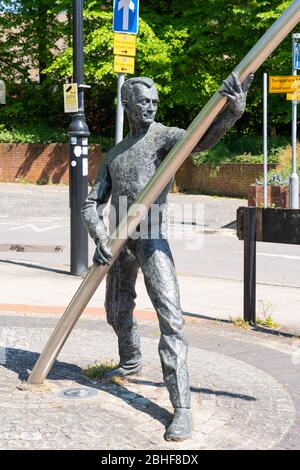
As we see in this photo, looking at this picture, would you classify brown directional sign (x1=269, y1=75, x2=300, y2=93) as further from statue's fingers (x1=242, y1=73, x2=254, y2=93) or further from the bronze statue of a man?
statue's fingers (x1=242, y1=73, x2=254, y2=93)

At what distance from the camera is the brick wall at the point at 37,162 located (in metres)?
25.3

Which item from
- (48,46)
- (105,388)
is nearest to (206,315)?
(105,388)

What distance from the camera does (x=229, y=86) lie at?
392cm

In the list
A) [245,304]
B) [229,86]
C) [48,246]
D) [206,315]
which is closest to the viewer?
[229,86]

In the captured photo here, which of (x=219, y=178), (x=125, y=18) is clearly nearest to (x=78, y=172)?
(x=125, y=18)

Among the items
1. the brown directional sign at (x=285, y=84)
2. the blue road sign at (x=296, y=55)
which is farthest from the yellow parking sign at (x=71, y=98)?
the blue road sign at (x=296, y=55)

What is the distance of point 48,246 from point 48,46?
636 inches

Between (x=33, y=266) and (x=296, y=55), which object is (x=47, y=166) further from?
(x=33, y=266)

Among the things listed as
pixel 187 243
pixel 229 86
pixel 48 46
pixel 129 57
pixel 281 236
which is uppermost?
pixel 48 46

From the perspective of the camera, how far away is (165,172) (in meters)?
4.12

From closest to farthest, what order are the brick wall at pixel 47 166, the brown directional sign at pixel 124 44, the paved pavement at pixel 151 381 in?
the paved pavement at pixel 151 381 < the brown directional sign at pixel 124 44 < the brick wall at pixel 47 166

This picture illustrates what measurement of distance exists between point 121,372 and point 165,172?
5.49 feet

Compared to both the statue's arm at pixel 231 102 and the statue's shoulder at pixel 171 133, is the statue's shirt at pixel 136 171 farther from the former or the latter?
the statue's arm at pixel 231 102

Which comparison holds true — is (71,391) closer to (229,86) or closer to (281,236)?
(229,86)
